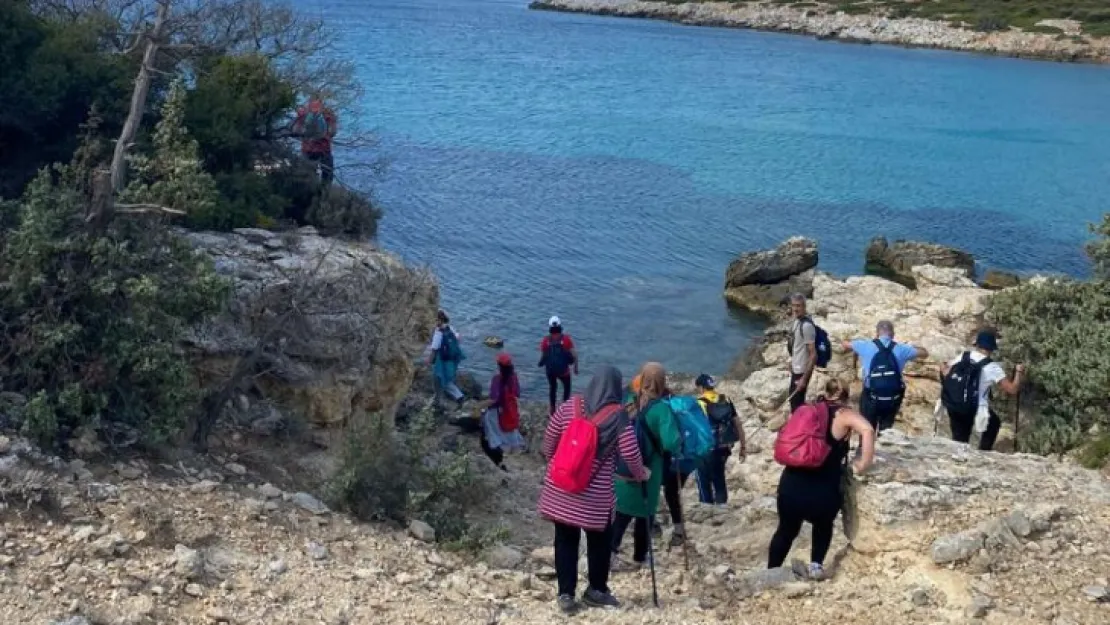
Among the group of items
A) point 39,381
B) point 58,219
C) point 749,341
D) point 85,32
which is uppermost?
point 85,32

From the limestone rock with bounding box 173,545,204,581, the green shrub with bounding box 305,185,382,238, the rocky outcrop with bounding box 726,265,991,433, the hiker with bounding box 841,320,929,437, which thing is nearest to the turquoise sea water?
the rocky outcrop with bounding box 726,265,991,433

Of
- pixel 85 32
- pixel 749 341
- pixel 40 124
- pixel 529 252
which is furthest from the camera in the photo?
pixel 529 252

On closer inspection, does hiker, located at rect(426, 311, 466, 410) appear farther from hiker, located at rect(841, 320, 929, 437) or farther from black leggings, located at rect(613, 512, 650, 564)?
black leggings, located at rect(613, 512, 650, 564)

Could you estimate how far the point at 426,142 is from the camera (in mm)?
35812

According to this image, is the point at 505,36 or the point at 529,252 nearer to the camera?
the point at 529,252

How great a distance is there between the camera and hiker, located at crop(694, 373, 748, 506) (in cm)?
1076

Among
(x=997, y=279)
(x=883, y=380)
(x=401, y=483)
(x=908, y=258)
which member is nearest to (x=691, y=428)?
(x=401, y=483)

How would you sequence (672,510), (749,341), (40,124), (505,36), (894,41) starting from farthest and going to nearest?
1. (894,41)
2. (505,36)
3. (749,341)
4. (40,124)
5. (672,510)

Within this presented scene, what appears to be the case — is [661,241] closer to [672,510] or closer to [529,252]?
[529,252]

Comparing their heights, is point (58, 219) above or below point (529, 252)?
above

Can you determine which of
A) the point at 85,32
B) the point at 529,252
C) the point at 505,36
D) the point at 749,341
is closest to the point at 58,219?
the point at 85,32

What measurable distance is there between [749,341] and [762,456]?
820 cm

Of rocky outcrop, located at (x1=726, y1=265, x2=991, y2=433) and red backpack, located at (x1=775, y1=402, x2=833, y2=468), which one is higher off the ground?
red backpack, located at (x1=775, y1=402, x2=833, y2=468)

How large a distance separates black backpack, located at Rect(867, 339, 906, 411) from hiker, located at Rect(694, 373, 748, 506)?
1.61m
